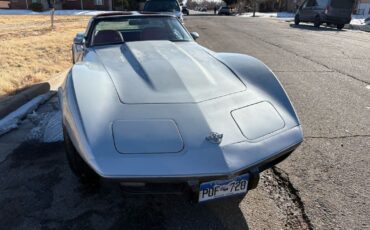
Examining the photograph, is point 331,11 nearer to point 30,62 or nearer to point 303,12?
point 303,12

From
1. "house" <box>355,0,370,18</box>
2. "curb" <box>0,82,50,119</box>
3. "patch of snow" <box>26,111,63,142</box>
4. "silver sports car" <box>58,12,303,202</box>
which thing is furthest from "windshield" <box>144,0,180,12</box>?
"house" <box>355,0,370,18</box>

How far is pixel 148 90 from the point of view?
2.43 meters

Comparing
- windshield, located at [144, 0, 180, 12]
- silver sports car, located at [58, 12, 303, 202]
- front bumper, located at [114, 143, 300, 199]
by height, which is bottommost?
front bumper, located at [114, 143, 300, 199]

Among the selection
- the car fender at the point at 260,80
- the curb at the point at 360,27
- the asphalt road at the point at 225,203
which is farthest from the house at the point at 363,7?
the car fender at the point at 260,80

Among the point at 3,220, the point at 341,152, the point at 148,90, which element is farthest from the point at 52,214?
the point at 341,152

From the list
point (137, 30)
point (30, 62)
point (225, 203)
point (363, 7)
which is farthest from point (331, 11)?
point (363, 7)

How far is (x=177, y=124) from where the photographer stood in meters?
2.09

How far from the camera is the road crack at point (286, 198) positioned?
7.37 ft

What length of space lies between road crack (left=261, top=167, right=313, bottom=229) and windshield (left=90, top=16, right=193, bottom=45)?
2.14 meters

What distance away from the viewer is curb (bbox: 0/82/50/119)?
13.7 ft

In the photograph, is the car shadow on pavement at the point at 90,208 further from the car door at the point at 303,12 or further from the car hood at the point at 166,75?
the car door at the point at 303,12

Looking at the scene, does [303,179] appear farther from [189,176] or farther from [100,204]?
[100,204]

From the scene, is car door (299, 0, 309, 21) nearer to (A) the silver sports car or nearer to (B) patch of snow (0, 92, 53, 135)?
(B) patch of snow (0, 92, 53, 135)

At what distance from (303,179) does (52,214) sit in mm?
2013
